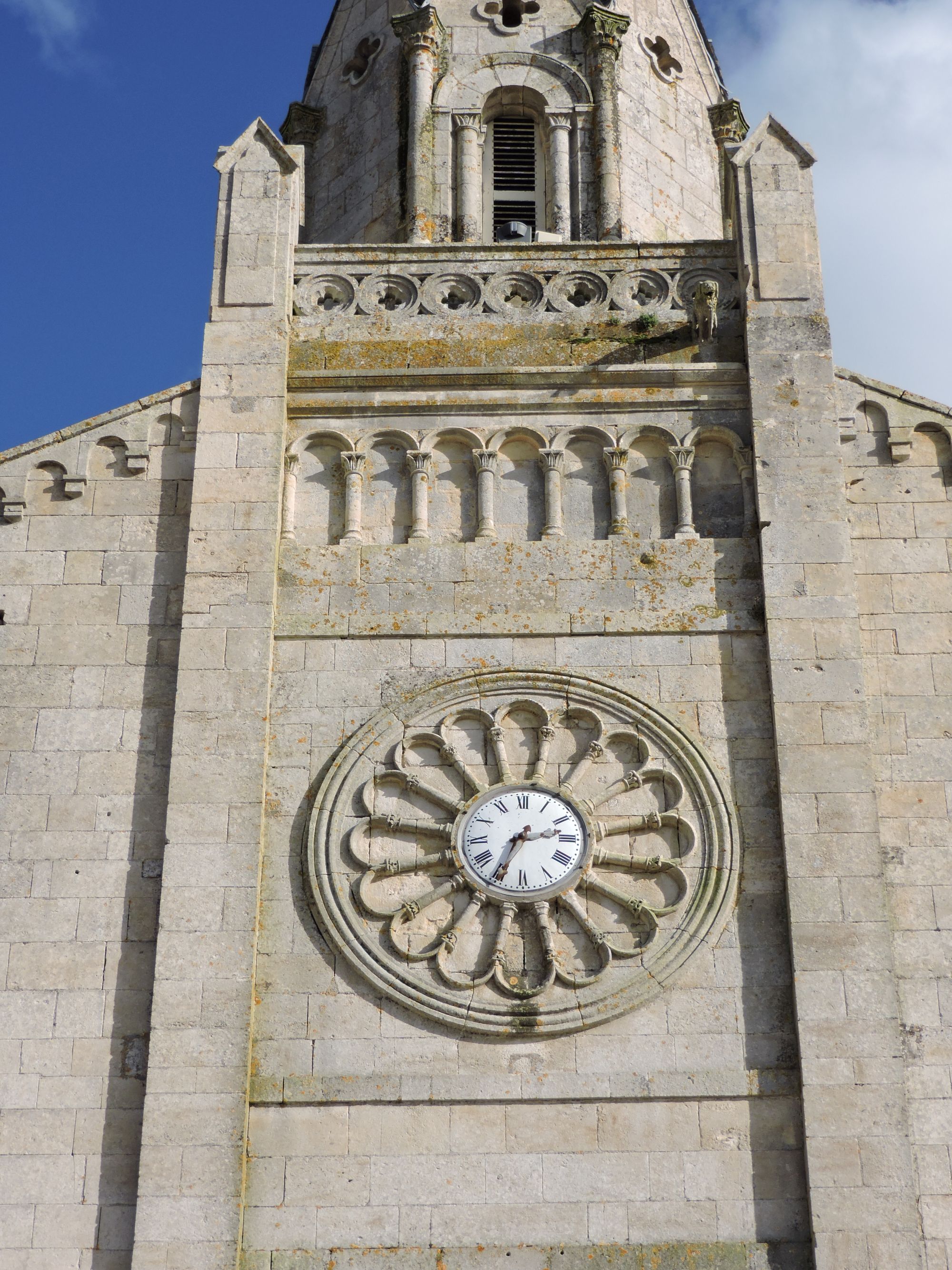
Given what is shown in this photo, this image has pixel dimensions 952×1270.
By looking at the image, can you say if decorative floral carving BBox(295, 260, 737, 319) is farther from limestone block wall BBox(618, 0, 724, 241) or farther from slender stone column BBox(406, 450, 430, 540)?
limestone block wall BBox(618, 0, 724, 241)

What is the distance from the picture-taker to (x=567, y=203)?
59.5 feet

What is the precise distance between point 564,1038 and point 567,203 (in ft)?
28.6

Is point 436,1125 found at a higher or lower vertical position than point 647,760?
lower

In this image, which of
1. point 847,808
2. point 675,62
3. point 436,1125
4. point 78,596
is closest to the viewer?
point 436,1125

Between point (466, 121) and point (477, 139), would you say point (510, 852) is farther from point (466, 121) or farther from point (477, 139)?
point (466, 121)

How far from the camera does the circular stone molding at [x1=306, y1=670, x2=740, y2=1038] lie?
1308 cm

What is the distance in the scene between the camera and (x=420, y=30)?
1897cm

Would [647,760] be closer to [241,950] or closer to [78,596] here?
[241,950]

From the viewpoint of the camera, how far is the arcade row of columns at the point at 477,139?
18.0 m

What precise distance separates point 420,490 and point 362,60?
698cm

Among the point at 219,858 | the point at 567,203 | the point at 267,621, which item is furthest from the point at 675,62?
the point at 219,858

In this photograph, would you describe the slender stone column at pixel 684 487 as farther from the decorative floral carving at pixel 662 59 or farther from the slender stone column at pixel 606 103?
the decorative floral carving at pixel 662 59

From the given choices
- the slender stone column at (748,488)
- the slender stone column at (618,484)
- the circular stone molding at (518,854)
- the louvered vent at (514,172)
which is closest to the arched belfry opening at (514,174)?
the louvered vent at (514,172)

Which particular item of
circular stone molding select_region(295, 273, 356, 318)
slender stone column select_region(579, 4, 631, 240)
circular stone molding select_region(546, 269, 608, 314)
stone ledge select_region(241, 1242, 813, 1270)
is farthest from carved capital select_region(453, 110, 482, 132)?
stone ledge select_region(241, 1242, 813, 1270)
